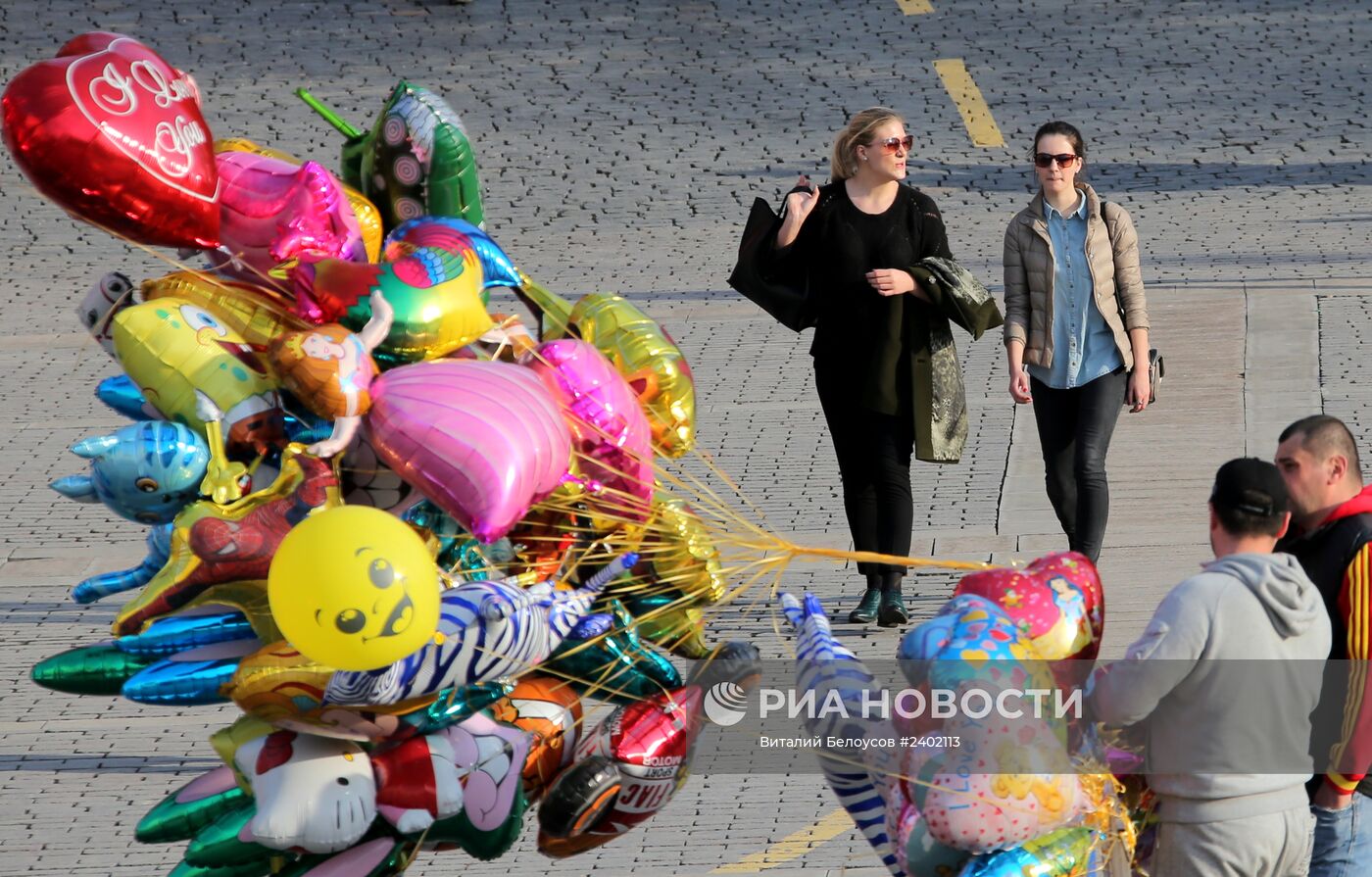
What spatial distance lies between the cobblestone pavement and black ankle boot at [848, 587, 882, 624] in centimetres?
12

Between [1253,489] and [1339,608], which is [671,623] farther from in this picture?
[1339,608]

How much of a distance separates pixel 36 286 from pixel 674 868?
7.59 m

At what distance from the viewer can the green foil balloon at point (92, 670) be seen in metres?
4.54

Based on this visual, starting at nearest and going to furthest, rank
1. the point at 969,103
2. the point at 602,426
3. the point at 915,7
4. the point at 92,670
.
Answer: the point at 602,426, the point at 92,670, the point at 969,103, the point at 915,7

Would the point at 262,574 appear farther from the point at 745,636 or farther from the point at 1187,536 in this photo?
the point at 1187,536

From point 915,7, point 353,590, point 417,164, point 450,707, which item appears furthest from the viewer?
point 915,7

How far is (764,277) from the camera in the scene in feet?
22.1

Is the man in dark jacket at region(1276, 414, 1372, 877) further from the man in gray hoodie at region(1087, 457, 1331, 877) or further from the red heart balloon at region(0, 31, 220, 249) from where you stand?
the red heart balloon at region(0, 31, 220, 249)

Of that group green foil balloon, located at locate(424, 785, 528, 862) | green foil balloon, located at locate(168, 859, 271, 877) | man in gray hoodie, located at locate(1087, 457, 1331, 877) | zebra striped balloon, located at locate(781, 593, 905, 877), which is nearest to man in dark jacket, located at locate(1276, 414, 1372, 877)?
man in gray hoodie, located at locate(1087, 457, 1331, 877)

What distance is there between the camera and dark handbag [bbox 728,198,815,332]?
671cm

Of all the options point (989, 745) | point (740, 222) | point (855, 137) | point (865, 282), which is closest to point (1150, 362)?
point (865, 282)

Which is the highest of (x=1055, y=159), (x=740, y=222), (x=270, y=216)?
(x=270, y=216)

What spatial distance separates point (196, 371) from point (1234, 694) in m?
2.34

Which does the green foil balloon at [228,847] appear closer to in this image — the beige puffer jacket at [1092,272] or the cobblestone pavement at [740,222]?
the cobblestone pavement at [740,222]
